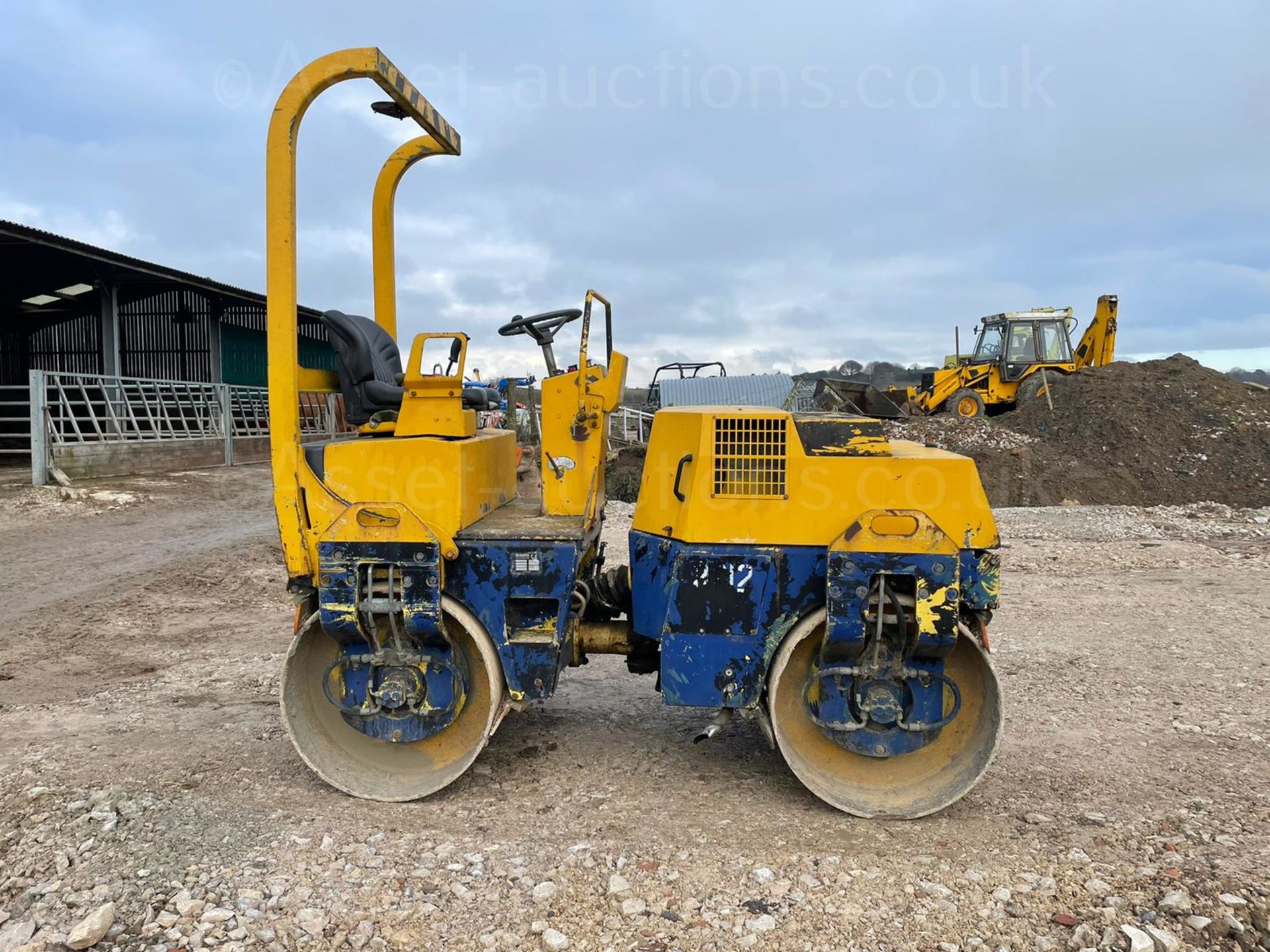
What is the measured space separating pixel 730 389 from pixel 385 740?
15.7 metres

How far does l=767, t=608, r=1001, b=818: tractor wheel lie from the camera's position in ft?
11.6

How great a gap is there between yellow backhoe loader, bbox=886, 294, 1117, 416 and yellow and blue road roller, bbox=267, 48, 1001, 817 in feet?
54.5

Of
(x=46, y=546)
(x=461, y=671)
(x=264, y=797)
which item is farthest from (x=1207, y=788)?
(x=46, y=546)

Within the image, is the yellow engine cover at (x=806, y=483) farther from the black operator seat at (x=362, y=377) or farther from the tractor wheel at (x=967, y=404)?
the tractor wheel at (x=967, y=404)

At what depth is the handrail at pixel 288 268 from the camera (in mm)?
3652

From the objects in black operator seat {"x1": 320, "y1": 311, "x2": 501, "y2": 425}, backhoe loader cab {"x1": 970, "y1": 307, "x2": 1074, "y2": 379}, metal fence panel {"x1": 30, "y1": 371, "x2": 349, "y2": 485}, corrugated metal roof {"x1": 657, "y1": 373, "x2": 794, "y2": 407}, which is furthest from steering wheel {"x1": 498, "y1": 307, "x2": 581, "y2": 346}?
backhoe loader cab {"x1": 970, "y1": 307, "x2": 1074, "y2": 379}

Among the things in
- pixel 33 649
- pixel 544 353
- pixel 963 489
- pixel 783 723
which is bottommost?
pixel 33 649

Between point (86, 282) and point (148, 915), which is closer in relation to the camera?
point (148, 915)

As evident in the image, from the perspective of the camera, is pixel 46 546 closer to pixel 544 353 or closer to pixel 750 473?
pixel 544 353

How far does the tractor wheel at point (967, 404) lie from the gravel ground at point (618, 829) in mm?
13901

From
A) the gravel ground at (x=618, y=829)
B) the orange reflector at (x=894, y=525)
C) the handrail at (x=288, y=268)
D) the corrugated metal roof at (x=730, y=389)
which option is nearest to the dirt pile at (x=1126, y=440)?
the corrugated metal roof at (x=730, y=389)

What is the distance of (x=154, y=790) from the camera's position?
3650 millimetres

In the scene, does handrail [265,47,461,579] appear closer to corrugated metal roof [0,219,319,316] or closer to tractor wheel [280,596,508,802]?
tractor wheel [280,596,508,802]

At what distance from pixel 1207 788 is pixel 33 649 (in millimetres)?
6986
